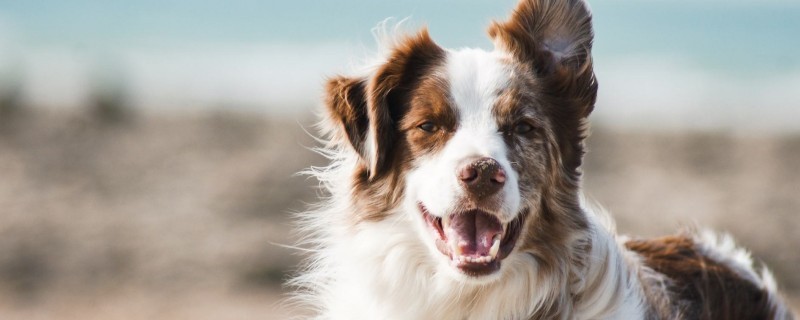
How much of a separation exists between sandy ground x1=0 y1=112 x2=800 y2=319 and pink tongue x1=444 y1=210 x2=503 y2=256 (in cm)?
904

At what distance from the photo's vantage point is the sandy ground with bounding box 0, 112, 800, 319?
50.4 ft

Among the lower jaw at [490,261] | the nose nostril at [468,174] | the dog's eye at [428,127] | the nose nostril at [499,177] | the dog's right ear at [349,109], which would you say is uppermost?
the dog's right ear at [349,109]

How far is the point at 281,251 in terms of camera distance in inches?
639

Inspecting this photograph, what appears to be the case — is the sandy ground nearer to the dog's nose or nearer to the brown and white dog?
the brown and white dog

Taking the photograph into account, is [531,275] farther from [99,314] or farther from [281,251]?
[281,251]

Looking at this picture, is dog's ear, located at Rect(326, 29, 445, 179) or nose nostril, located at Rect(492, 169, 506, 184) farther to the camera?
dog's ear, located at Rect(326, 29, 445, 179)

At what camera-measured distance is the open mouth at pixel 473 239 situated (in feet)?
15.7

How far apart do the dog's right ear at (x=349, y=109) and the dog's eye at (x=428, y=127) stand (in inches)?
11.8

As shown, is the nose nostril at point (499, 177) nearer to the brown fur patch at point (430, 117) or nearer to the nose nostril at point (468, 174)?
the nose nostril at point (468, 174)

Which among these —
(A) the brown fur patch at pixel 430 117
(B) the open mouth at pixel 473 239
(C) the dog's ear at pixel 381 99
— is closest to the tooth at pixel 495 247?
A: (B) the open mouth at pixel 473 239

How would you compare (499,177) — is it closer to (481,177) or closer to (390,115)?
(481,177)

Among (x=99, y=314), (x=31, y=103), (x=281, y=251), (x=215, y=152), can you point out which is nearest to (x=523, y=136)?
(x=99, y=314)

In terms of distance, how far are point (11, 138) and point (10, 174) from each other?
5.88 feet

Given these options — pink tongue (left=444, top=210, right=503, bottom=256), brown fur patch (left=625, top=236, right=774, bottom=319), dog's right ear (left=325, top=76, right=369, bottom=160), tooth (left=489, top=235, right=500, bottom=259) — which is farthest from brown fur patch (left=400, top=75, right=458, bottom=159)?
brown fur patch (left=625, top=236, right=774, bottom=319)
